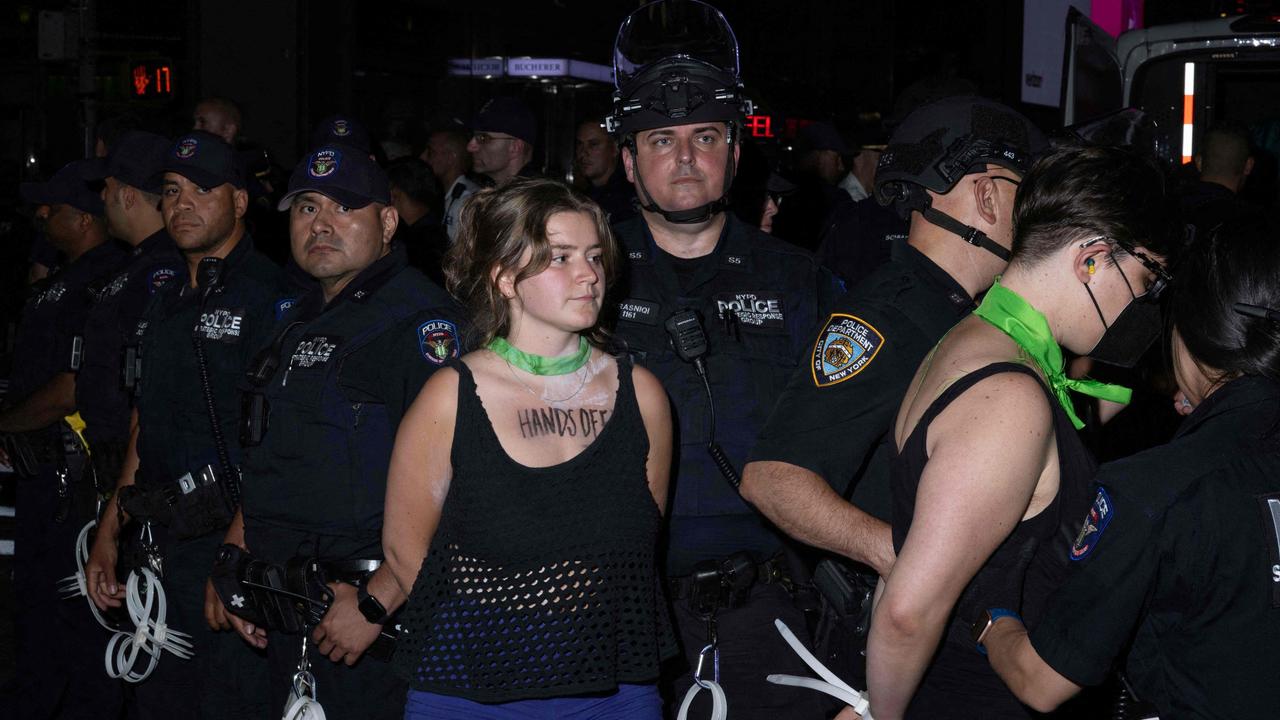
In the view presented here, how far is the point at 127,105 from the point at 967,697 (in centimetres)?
1222

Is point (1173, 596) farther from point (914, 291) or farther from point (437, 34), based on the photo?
point (437, 34)

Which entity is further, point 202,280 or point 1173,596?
point 202,280

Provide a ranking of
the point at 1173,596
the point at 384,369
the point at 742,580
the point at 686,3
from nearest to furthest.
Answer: the point at 1173,596 → the point at 742,580 → the point at 384,369 → the point at 686,3

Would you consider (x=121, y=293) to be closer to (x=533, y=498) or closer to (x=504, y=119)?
(x=504, y=119)

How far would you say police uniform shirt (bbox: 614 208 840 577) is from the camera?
145 inches

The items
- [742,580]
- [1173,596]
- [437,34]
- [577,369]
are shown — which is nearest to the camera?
[1173,596]

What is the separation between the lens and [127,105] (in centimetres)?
1259

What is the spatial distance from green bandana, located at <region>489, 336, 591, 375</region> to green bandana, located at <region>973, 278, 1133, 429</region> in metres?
1.10

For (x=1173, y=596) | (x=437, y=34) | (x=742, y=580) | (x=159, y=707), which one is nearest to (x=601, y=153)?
(x=159, y=707)

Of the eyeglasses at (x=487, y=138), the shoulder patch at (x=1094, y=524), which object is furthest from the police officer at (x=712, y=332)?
the eyeglasses at (x=487, y=138)

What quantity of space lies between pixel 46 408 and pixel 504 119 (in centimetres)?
306

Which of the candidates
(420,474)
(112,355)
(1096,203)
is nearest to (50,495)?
(112,355)

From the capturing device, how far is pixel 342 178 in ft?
14.3

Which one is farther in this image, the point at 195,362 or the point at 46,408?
the point at 46,408
